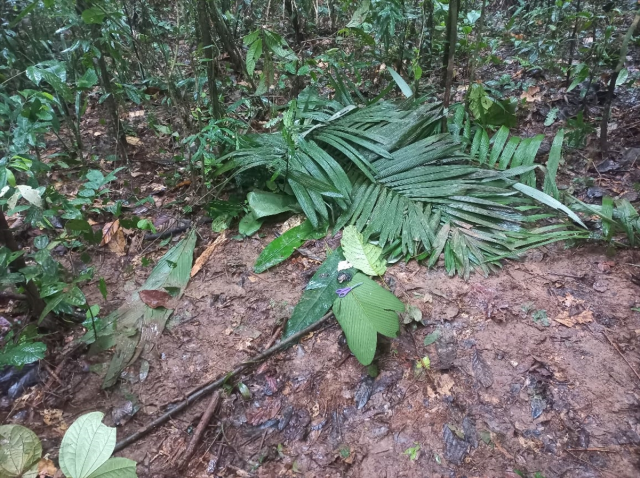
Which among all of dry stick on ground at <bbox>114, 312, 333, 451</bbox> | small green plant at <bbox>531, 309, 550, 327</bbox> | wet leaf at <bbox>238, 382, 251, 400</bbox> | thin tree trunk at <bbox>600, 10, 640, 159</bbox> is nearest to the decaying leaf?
dry stick on ground at <bbox>114, 312, 333, 451</bbox>

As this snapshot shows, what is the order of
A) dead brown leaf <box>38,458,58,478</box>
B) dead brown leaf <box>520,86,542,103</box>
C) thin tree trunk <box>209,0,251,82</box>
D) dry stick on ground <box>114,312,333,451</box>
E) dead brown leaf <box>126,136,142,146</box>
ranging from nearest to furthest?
dead brown leaf <box>38,458,58,478</box>
dry stick on ground <box>114,312,333,451</box>
thin tree trunk <box>209,0,251,82</box>
dead brown leaf <box>520,86,542,103</box>
dead brown leaf <box>126,136,142,146</box>

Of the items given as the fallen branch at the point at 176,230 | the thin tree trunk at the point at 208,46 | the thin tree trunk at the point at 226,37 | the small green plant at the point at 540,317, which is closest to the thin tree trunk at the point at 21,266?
the fallen branch at the point at 176,230

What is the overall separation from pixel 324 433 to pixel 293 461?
16 cm

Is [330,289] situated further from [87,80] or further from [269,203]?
[87,80]

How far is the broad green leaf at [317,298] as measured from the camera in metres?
2.00

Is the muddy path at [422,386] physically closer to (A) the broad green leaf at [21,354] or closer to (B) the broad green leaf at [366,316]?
(B) the broad green leaf at [366,316]

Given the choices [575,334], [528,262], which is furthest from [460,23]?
[575,334]

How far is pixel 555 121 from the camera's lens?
3162 mm

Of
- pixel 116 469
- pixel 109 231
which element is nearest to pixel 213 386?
pixel 116 469

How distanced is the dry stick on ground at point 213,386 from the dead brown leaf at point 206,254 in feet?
2.43

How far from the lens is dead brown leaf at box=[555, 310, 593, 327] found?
1.85 meters

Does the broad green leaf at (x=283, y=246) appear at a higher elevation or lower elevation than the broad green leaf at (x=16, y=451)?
lower

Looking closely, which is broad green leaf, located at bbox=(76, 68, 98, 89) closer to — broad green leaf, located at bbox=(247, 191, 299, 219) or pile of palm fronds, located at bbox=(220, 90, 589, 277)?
pile of palm fronds, located at bbox=(220, 90, 589, 277)

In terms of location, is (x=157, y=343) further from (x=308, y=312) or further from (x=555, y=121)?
(x=555, y=121)
